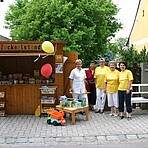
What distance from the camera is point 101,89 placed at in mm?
10320

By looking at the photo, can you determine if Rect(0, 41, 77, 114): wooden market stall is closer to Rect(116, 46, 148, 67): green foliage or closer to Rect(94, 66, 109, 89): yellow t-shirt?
Rect(94, 66, 109, 89): yellow t-shirt

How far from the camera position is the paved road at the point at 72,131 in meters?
7.05

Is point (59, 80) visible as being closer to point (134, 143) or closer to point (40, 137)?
point (40, 137)

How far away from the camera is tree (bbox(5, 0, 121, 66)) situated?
23484 millimetres

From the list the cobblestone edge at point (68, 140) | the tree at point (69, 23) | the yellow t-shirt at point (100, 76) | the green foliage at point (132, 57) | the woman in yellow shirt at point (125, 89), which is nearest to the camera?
the cobblestone edge at point (68, 140)

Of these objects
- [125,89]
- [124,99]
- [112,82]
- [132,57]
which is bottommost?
[124,99]

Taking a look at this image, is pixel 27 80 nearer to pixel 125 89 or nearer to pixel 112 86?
pixel 112 86

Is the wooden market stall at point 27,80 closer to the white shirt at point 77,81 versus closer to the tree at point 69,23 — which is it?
the white shirt at point 77,81

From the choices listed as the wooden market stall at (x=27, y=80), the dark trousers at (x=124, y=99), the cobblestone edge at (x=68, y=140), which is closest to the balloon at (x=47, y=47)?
the wooden market stall at (x=27, y=80)

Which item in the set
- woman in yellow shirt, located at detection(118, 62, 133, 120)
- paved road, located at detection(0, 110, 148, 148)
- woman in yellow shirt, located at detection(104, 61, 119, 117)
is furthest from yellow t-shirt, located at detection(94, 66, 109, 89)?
paved road, located at detection(0, 110, 148, 148)

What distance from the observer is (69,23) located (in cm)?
2409

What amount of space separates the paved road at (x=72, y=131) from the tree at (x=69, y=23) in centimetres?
1326

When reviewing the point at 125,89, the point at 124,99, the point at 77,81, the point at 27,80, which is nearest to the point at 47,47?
the point at 77,81

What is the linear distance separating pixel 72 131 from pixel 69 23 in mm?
17132
